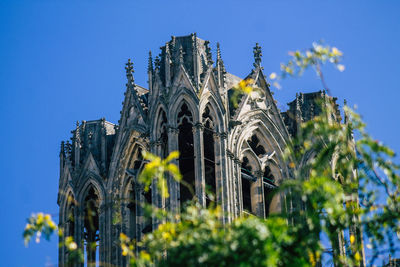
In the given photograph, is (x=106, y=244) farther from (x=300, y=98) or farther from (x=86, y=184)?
(x=300, y=98)

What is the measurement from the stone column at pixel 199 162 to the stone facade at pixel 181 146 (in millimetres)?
31

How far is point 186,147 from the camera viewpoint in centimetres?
4828

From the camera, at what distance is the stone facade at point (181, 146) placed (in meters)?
47.2

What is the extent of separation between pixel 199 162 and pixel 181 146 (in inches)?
80.7

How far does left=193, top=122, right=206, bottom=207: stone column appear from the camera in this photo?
148 feet

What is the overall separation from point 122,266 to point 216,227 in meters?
18.6

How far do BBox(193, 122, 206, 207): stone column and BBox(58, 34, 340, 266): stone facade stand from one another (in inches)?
1.2

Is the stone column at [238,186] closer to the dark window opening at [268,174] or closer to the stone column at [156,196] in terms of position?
the dark window opening at [268,174]

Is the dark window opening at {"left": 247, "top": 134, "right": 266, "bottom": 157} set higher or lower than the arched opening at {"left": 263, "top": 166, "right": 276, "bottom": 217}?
higher

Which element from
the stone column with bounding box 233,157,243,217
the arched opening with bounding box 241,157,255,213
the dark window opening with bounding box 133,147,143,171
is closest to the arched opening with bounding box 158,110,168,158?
the dark window opening with bounding box 133,147,143,171

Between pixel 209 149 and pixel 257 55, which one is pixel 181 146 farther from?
pixel 257 55

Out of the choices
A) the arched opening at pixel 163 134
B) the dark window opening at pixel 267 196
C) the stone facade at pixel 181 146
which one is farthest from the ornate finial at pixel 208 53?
the dark window opening at pixel 267 196

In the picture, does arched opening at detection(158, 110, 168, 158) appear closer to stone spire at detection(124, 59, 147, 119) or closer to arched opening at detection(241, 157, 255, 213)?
stone spire at detection(124, 59, 147, 119)

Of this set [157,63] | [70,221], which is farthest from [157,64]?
[70,221]
